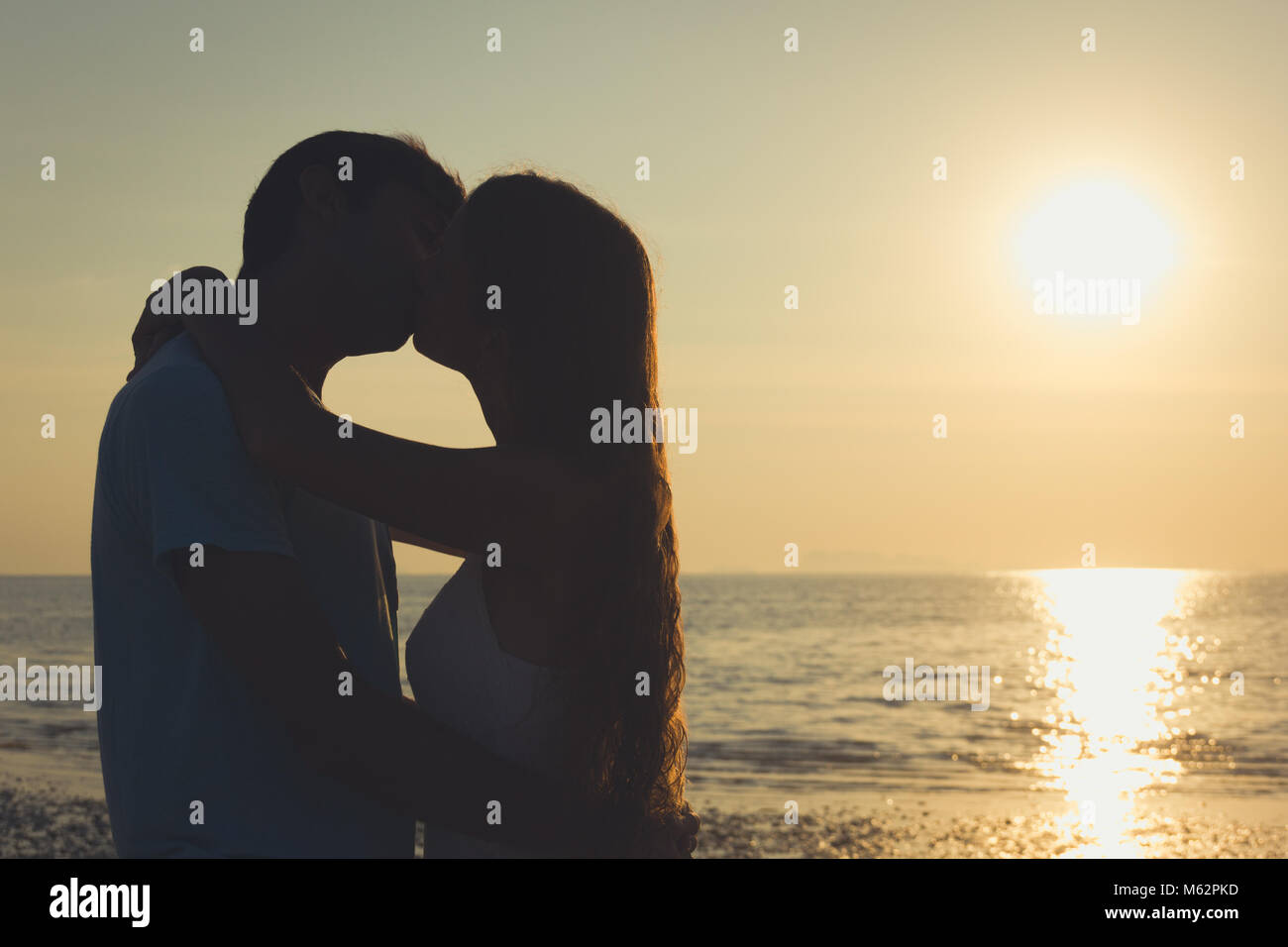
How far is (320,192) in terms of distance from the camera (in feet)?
8.54

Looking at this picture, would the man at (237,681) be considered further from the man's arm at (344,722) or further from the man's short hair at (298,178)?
the man's short hair at (298,178)

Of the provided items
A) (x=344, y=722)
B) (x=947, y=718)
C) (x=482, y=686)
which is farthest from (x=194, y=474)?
(x=947, y=718)

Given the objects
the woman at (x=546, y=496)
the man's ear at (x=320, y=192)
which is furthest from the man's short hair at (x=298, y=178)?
the woman at (x=546, y=496)

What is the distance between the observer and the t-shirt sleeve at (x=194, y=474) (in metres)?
1.98

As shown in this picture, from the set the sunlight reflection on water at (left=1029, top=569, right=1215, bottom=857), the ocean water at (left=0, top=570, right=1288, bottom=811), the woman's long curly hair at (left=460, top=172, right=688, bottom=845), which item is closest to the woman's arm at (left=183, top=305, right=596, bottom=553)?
the woman's long curly hair at (left=460, top=172, right=688, bottom=845)

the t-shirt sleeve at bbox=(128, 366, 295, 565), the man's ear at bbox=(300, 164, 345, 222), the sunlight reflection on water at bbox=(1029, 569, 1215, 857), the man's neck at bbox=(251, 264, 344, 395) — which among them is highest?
the man's ear at bbox=(300, 164, 345, 222)

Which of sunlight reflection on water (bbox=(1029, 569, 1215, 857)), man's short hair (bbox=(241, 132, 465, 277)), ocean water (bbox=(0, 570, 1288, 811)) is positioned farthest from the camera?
ocean water (bbox=(0, 570, 1288, 811))

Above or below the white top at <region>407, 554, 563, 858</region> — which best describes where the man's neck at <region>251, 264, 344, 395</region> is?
above

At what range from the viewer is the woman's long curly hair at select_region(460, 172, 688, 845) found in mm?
2471

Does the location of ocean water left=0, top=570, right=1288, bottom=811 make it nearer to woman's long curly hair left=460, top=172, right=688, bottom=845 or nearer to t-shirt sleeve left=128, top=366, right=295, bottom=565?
woman's long curly hair left=460, top=172, right=688, bottom=845

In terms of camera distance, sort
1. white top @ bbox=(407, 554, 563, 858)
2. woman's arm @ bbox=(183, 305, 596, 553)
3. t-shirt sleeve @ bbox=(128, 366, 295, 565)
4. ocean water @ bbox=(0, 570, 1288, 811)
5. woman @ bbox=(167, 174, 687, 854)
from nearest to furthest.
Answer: t-shirt sleeve @ bbox=(128, 366, 295, 565) → woman's arm @ bbox=(183, 305, 596, 553) → woman @ bbox=(167, 174, 687, 854) → white top @ bbox=(407, 554, 563, 858) → ocean water @ bbox=(0, 570, 1288, 811)

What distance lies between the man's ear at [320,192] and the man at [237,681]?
504 mm
